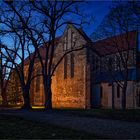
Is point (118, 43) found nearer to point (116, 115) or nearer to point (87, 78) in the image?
point (87, 78)

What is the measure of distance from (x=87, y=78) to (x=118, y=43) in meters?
11.8

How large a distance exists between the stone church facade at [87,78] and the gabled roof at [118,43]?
14cm

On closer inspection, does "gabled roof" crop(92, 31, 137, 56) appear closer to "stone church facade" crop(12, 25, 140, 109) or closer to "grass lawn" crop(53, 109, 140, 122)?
"stone church facade" crop(12, 25, 140, 109)

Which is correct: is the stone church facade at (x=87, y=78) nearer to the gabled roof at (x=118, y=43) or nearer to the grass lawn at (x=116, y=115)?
the gabled roof at (x=118, y=43)

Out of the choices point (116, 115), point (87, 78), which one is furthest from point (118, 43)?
point (116, 115)

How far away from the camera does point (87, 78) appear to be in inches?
2208

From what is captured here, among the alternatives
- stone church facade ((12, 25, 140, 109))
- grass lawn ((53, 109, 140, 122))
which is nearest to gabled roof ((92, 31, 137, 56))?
stone church facade ((12, 25, 140, 109))

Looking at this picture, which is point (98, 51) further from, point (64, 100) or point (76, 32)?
point (64, 100)

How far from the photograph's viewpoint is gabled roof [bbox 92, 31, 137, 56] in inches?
1514

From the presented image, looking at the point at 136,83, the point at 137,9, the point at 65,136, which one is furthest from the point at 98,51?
the point at 65,136

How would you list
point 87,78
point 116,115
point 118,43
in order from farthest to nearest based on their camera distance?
point 87,78 → point 118,43 → point 116,115

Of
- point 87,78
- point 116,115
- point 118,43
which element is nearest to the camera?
point 116,115

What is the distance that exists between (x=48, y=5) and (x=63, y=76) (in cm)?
2916

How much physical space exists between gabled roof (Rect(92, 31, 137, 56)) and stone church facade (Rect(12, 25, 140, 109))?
5.5 inches
